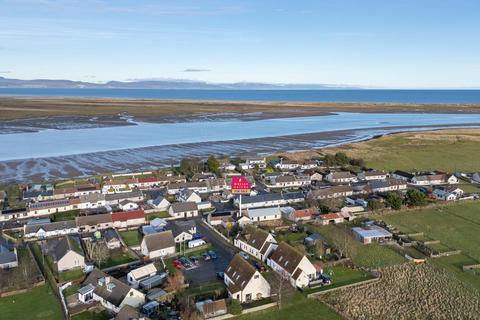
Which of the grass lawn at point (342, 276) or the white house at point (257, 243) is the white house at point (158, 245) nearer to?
the white house at point (257, 243)

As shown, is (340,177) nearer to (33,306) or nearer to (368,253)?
(368,253)

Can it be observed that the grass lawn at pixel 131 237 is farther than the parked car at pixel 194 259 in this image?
Yes

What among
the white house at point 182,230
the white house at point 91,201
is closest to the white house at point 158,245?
the white house at point 182,230

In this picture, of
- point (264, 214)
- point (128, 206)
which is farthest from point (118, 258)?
point (264, 214)

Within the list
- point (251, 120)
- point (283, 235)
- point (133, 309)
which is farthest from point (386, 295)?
point (251, 120)

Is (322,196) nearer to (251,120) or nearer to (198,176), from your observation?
(198,176)
